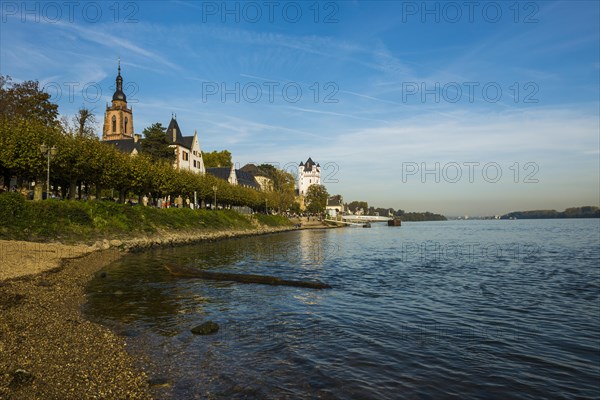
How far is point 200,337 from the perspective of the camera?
12.4 meters

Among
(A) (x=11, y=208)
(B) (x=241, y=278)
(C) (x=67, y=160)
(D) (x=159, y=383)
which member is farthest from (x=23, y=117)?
(D) (x=159, y=383)

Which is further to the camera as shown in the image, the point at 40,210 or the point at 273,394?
the point at 40,210

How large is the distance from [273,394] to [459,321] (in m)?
10.0

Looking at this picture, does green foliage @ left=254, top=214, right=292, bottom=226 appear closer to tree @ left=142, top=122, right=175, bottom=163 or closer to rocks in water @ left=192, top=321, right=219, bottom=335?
tree @ left=142, top=122, right=175, bottom=163

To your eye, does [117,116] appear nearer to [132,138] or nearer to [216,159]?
[132,138]

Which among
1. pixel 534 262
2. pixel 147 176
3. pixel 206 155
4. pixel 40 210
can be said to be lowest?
pixel 534 262

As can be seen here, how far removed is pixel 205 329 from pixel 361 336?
5298 mm

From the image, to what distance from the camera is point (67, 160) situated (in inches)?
1703

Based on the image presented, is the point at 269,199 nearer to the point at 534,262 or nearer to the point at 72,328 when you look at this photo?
the point at 534,262

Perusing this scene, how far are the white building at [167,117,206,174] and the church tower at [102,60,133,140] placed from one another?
2837 centimetres

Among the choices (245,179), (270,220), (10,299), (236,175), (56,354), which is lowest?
(56,354)

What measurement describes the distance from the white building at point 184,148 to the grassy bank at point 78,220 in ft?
120

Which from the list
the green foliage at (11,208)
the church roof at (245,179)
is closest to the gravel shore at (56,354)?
the green foliage at (11,208)

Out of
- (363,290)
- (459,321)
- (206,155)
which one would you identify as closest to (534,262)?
(363,290)
